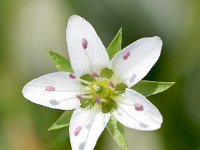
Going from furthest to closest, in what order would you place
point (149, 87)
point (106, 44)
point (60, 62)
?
point (106, 44) < point (60, 62) < point (149, 87)

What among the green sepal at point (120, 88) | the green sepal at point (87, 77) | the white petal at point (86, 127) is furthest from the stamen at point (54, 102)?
the green sepal at point (120, 88)

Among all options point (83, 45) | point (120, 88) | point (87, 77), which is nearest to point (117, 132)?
point (120, 88)

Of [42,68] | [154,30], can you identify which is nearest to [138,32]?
[154,30]

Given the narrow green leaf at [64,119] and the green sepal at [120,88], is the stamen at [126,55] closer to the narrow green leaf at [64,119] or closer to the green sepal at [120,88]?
the green sepal at [120,88]

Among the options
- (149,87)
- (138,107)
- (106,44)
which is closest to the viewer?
(138,107)

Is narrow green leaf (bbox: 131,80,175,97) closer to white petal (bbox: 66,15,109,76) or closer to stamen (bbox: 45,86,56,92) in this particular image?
white petal (bbox: 66,15,109,76)

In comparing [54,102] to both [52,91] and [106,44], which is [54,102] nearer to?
[52,91]

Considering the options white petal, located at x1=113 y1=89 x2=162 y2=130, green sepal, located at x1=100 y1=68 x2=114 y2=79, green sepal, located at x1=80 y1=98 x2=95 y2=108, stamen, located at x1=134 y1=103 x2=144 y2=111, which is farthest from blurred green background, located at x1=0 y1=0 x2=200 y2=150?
stamen, located at x1=134 y1=103 x2=144 y2=111
